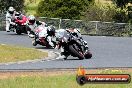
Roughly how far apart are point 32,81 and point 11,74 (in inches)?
98.5

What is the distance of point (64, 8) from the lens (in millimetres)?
45281

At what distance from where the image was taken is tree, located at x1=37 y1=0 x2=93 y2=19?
4497 cm

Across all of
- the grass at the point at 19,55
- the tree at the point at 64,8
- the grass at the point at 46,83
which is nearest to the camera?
the grass at the point at 46,83

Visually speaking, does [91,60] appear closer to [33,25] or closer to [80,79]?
[33,25]

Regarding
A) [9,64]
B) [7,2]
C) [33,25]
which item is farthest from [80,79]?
[7,2]

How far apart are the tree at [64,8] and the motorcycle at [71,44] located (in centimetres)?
2421

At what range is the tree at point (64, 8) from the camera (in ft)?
148

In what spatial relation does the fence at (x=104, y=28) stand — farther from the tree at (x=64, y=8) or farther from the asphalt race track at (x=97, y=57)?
the tree at (x=64, y=8)

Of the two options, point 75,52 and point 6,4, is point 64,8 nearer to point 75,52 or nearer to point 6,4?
point 6,4

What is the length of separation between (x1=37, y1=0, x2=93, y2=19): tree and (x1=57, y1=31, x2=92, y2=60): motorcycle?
24211mm

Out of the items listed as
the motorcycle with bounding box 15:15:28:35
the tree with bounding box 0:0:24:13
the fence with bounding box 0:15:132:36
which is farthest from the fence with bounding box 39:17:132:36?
the tree with bounding box 0:0:24:13

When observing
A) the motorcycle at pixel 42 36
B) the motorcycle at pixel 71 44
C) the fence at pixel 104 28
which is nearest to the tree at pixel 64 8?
the fence at pixel 104 28

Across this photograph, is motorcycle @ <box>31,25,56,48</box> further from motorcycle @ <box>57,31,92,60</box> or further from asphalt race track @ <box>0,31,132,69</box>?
motorcycle @ <box>57,31,92,60</box>

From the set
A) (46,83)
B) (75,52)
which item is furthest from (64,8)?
(46,83)
